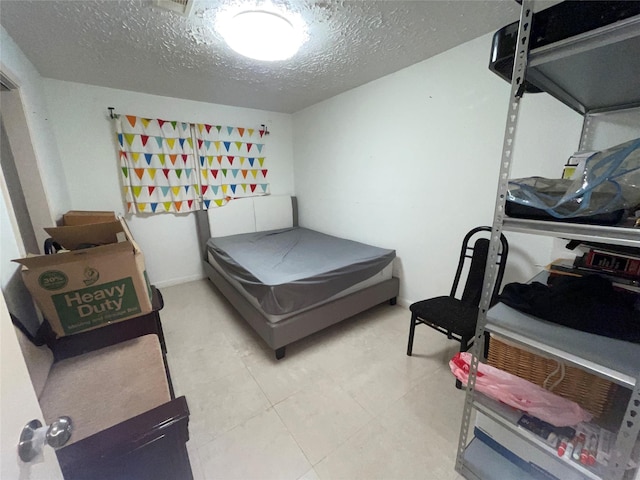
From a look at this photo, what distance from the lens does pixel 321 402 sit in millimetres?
1581

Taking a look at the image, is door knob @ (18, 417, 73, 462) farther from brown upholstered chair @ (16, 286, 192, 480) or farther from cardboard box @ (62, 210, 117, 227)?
cardboard box @ (62, 210, 117, 227)

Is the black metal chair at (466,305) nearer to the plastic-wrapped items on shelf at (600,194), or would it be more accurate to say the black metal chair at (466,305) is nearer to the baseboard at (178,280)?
the plastic-wrapped items on shelf at (600,194)

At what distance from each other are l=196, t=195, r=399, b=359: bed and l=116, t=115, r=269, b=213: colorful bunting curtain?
272 millimetres

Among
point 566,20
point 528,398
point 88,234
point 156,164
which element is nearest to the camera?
point 566,20

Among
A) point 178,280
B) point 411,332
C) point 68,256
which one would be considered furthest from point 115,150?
point 411,332

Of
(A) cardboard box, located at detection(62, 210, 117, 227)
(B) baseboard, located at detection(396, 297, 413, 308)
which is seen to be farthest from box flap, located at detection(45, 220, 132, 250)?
(B) baseboard, located at detection(396, 297, 413, 308)

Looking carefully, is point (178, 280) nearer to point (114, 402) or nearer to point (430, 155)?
point (114, 402)

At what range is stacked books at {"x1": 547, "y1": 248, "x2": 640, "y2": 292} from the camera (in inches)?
43.6

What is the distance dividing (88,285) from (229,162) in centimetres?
258

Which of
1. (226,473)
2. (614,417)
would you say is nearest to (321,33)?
(614,417)

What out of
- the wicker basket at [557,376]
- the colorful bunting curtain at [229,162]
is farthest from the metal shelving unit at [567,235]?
the colorful bunting curtain at [229,162]

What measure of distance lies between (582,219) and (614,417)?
2.83ft

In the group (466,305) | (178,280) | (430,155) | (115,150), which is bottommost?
(178,280)

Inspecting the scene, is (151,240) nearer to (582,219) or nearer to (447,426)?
(447,426)
